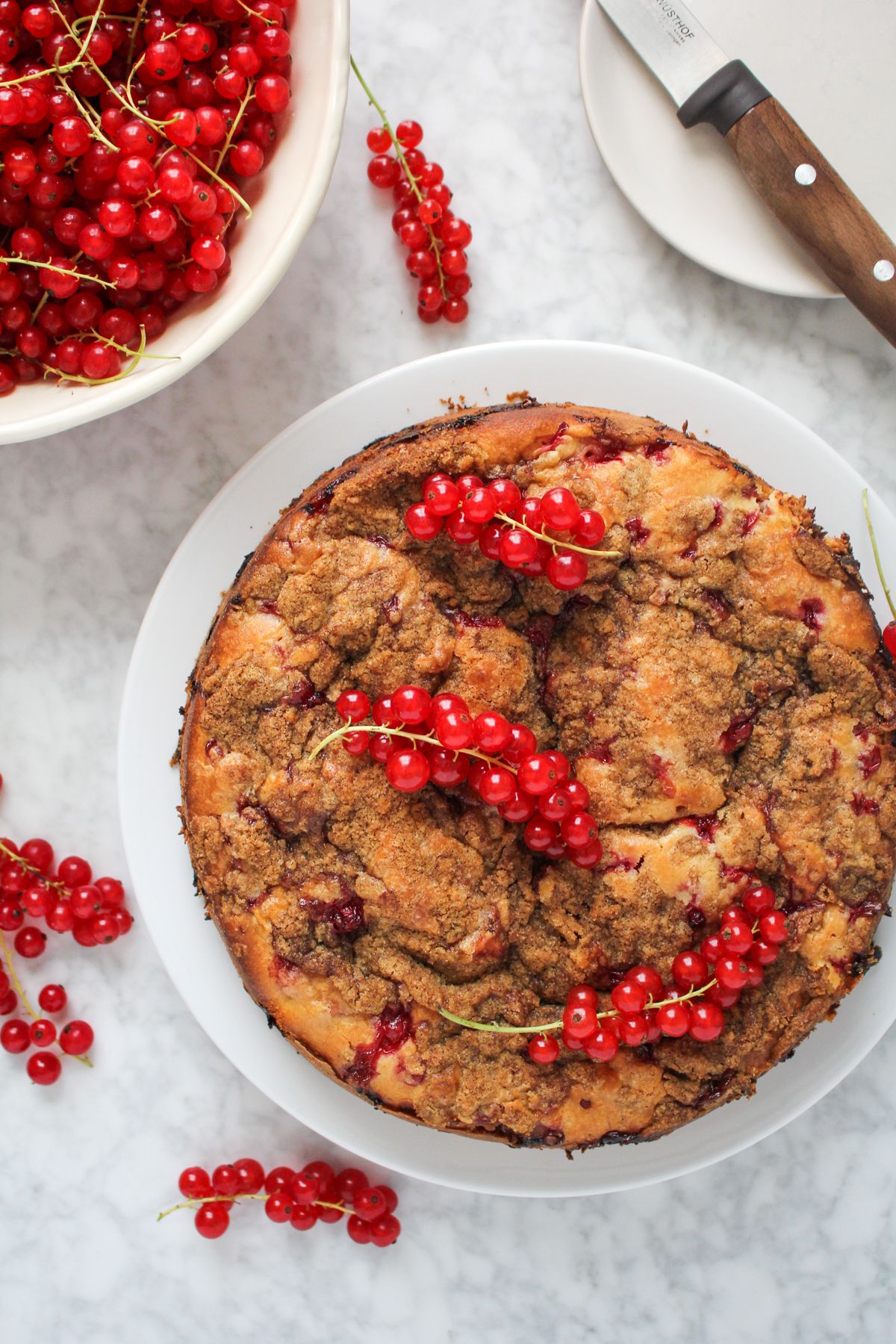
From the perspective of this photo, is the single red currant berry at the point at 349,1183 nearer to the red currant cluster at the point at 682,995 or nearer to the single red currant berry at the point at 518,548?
the red currant cluster at the point at 682,995

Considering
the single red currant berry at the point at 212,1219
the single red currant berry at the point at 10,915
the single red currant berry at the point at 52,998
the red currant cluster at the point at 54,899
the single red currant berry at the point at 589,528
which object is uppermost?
the single red currant berry at the point at 589,528

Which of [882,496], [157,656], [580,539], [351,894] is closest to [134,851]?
[157,656]

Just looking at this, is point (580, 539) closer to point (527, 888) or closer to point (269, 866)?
point (527, 888)

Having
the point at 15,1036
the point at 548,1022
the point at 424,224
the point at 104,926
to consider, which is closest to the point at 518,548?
the point at 548,1022

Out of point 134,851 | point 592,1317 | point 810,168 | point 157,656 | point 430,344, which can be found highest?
point 810,168

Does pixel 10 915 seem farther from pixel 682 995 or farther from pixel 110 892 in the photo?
pixel 682 995

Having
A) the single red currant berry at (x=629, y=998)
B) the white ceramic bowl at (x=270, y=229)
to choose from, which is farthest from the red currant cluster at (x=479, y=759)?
the white ceramic bowl at (x=270, y=229)

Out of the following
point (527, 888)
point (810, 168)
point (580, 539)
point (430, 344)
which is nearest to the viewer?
point (580, 539)
